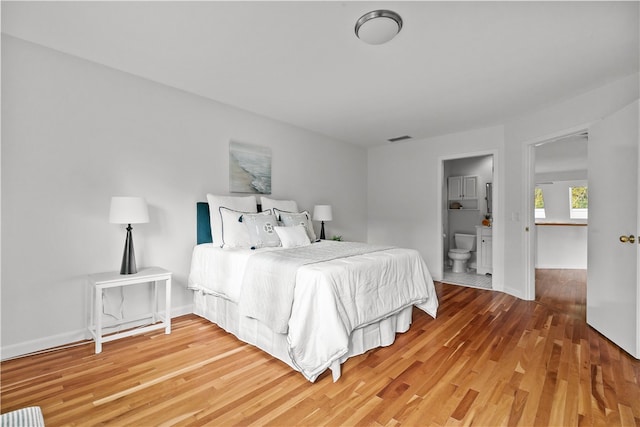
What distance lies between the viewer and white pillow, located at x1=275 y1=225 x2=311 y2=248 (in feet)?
10.6

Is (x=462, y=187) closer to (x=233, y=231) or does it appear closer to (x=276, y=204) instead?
(x=276, y=204)

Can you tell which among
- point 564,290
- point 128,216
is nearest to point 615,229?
point 564,290

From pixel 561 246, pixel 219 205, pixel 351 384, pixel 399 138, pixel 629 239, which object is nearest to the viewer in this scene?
pixel 351 384

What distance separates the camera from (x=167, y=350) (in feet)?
7.96

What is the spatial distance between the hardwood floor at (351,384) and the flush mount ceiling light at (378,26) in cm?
235

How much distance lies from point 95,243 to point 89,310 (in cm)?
58

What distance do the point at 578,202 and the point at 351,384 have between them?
6.81 metres

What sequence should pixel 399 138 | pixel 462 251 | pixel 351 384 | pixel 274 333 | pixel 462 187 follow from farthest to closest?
pixel 462 187, pixel 462 251, pixel 399 138, pixel 274 333, pixel 351 384

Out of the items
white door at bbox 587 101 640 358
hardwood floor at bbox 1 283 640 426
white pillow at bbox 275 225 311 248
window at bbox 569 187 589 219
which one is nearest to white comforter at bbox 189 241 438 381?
hardwood floor at bbox 1 283 640 426

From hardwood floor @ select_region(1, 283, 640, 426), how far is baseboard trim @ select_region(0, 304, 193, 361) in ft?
0.25

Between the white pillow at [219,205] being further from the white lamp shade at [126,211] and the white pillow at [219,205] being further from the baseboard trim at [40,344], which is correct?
the baseboard trim at [40,344]

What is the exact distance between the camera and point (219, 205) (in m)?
3.26

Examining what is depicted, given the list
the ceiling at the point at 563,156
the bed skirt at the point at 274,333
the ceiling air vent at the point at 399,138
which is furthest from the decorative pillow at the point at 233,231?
the ceiling at the point at 563,156

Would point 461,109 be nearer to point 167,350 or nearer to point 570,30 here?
point 570,30
